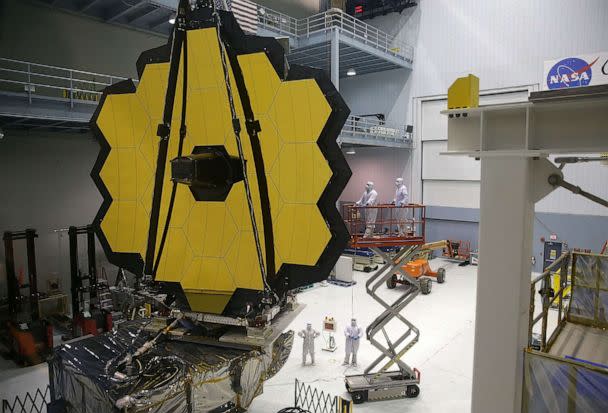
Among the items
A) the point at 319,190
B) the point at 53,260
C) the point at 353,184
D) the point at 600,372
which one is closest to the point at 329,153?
the point at 319,190

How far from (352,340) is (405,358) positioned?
66.2 inches

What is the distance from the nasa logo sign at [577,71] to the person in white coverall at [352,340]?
1401cm

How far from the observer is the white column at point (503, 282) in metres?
4.79

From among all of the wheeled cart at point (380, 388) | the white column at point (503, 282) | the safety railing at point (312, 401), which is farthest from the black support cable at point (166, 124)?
the wheeled cart at point (380, 388)

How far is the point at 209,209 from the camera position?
523cm

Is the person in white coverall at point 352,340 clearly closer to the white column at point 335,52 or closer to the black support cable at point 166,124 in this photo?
the black support cable at point 166,124

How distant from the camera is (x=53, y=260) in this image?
14.2 meters

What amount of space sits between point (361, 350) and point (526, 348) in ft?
23.0

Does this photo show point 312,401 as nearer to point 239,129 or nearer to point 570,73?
point 239,129

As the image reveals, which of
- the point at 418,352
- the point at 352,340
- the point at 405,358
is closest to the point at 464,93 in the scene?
the point at 352,340

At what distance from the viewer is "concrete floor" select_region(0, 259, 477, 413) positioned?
28.6ft

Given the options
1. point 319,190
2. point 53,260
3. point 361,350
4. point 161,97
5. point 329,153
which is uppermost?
point 161,97

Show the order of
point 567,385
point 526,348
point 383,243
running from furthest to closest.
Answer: point 383,243 → point 526,348 → point 567,385

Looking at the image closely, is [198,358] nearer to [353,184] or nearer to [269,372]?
[269,372]
